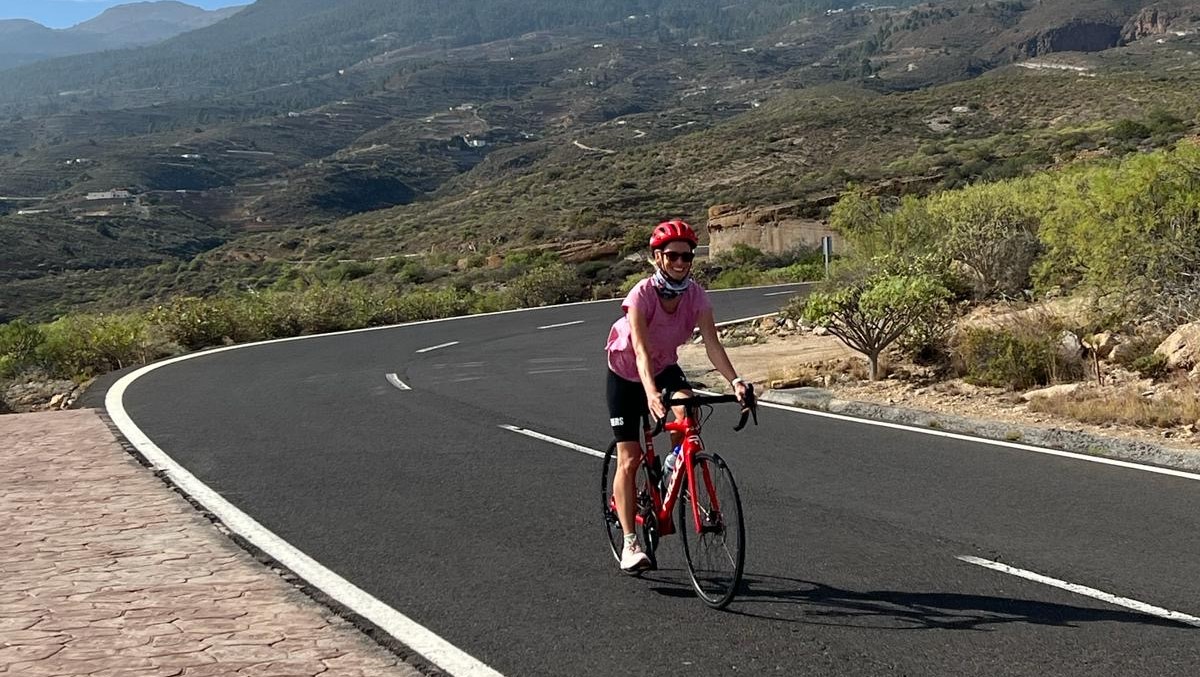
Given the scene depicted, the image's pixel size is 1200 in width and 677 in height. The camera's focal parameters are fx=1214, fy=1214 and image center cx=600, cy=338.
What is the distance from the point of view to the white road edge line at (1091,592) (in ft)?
17.5

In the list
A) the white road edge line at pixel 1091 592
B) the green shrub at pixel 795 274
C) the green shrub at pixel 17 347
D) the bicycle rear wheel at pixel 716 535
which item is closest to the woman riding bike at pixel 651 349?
the bicycle rear wheel at pixel 716 535

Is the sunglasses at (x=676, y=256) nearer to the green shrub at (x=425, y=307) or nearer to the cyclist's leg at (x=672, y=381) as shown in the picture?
the cyclist's leg at (x=672, y=381)

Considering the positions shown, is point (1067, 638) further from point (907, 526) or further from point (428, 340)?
point (428, 340)

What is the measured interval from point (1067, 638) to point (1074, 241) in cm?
1059

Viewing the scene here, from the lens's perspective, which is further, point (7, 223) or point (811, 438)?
point (7, 223)

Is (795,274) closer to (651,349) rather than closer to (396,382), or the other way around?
(396,382)

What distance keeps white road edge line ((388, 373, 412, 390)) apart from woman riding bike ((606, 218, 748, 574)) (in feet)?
30.5

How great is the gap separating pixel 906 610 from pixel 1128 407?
230 inches

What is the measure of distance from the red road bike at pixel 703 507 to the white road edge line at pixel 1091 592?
4.84 feet

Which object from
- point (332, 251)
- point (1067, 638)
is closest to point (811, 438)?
point (1067, 638)

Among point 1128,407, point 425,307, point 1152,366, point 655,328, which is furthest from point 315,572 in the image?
point 425,307

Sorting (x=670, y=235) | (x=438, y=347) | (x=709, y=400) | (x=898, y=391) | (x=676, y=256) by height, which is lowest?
(x=438, y=347)

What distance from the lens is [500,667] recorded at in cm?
495

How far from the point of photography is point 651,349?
5.97 metres
